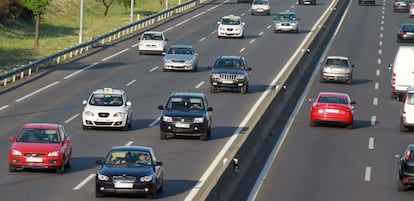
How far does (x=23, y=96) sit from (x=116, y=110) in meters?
11.1

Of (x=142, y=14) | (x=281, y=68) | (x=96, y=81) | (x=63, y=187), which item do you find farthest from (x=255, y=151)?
(x=142, y=14)

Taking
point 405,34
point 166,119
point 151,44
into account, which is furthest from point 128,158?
point 405,34

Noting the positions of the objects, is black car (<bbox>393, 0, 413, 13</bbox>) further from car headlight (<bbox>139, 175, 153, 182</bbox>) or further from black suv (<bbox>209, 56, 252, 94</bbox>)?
car headlight (<bbox>139, 175, 153, 182</bbox>)

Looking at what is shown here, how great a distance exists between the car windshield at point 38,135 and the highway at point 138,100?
2.98ft

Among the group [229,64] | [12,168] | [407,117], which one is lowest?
[407,117]

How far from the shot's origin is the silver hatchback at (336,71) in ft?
200

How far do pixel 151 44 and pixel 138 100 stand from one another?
20.1m

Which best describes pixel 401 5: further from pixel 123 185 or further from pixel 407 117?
pixel 123 185

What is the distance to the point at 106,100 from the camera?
137 feet

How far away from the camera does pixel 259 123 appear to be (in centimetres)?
3862

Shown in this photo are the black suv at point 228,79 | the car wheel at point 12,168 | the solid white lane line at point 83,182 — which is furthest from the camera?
the black suv at point 228,79

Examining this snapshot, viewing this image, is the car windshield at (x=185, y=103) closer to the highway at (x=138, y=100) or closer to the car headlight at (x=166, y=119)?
the car headlight at (x=166, y=119)

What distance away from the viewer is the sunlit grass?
8962 cm

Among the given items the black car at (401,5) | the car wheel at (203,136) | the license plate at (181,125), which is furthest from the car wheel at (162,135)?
the black car at (401,5)
